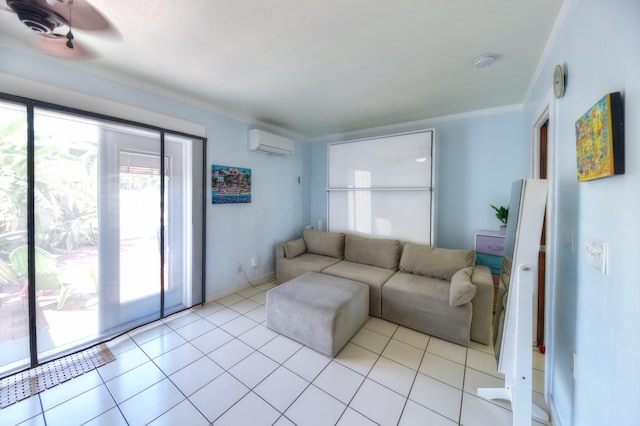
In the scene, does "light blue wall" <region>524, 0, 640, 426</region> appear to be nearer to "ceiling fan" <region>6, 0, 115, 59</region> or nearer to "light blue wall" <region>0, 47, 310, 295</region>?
"ceiling fan" <region>6, 0, 115, 59</region>

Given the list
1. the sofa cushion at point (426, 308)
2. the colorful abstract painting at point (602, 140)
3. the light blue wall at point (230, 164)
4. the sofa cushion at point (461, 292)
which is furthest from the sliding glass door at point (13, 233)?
the sofa cushion at point (461, 292)

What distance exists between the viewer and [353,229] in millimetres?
3842

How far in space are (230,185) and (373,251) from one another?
2222mm

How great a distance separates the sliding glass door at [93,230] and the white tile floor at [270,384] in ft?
1.39

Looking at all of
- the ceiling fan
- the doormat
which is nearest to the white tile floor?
the doormat

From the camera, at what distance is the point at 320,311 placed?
215 centimetres

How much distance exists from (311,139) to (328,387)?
403 cm

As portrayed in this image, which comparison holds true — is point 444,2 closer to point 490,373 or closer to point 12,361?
point 490,373

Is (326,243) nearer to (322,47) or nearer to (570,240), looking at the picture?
(322,47)

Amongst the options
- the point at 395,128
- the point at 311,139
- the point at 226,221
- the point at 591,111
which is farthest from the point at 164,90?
the point at 591,111

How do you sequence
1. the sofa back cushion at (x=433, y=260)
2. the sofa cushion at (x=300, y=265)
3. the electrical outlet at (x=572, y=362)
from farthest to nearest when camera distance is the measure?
the sofa cushion at (x=300, y=265) → the sofa back cushion at (x=433, y=260) → the electrical outlet at (x=572, y=362)

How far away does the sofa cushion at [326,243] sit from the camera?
3709 mm

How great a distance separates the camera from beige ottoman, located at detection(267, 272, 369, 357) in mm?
2117

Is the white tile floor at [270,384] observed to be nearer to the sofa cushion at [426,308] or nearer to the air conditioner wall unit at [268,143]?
the sofa cushion at [426,308]
